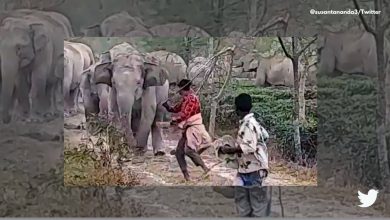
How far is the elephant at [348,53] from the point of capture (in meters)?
1.65

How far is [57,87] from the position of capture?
165 centimetres

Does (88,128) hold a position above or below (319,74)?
below

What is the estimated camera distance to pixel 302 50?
65.0 inches

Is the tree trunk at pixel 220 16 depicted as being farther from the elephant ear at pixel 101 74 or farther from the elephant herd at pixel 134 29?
the elephant ear at pixel 101 74

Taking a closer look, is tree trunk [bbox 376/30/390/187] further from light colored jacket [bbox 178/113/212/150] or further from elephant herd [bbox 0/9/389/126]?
light colored jacket [bbox 178/113/212/150]

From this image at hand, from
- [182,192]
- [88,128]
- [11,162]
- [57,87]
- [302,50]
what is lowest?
[182,192]

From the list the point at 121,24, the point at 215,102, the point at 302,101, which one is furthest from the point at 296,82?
the point at 121,24

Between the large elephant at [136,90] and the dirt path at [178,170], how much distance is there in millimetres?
34

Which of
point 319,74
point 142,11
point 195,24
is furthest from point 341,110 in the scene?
point 142,11

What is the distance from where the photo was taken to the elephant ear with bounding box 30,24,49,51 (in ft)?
5.41

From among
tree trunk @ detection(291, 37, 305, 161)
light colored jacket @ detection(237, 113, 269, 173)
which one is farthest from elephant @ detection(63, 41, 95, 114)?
tree trunk @ detection(291, 37, 305, 161)

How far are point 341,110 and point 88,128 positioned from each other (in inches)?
31.8

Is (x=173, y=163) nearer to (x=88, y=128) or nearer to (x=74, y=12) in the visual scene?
(x=88, y=128)

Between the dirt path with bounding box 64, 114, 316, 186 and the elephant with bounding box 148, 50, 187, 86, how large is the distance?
0.17 m
